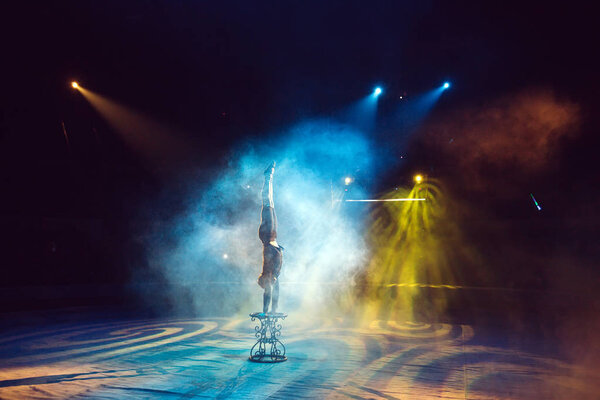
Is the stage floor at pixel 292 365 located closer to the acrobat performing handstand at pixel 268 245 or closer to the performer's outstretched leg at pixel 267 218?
the acrobat performing handstand at pixel 268 245

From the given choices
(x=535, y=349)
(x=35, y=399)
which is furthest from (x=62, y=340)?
(x=535, y=349)

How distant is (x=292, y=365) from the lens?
577 cm

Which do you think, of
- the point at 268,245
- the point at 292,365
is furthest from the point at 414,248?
the point at 268,245

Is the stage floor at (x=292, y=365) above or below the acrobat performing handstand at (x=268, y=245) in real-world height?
below

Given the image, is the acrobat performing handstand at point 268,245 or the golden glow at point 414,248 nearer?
the acrobat performing handstand at point 268,245

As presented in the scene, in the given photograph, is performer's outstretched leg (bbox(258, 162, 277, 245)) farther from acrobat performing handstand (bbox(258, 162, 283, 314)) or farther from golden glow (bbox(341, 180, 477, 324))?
golden glow (bbox(341, 180, 477, 324))

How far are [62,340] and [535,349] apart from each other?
8943 mm

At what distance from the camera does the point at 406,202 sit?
1784 centimetres

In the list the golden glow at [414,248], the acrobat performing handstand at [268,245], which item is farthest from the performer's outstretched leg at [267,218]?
the golden glow at [414,248]

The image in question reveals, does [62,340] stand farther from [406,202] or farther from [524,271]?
[524,271]

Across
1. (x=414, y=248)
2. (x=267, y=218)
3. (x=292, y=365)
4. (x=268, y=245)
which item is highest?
(x=414, y=248)

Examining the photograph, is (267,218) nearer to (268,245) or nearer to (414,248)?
(268,245)

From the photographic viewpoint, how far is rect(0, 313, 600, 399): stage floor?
4.53 meters

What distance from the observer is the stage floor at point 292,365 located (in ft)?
14.9
